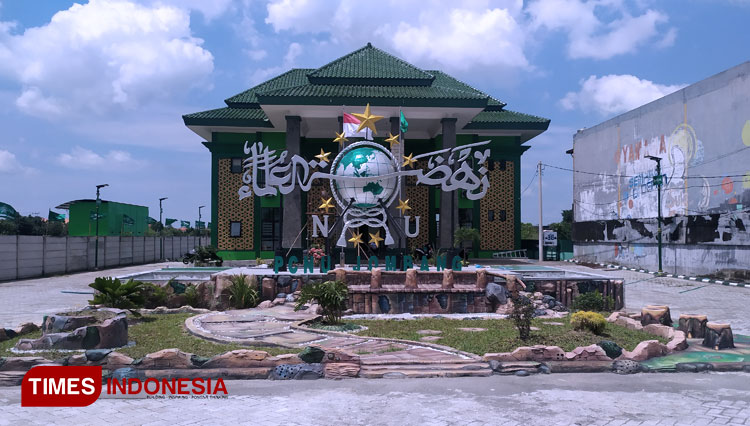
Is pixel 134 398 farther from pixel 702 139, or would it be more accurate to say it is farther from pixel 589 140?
pixel 589 140

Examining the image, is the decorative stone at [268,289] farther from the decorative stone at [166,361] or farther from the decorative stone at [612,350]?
the decorative stone at [612,350]

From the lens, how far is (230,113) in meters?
40.5

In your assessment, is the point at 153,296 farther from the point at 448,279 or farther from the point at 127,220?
the point at 127,220

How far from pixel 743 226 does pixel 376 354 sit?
28294 mm

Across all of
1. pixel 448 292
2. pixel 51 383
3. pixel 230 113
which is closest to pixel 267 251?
pixel 230 113

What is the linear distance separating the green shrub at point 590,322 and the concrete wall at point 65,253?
113 feet

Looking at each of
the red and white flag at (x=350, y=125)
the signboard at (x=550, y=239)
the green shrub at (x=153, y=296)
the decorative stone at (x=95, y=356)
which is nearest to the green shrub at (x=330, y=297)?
the decorative stone at (x=95, y=356)

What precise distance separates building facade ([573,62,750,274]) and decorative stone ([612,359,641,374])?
25.2 meters

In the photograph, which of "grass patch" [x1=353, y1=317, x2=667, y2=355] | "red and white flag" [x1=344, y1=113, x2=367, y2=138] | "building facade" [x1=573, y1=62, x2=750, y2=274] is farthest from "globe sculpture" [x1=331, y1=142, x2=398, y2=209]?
"building facade" [x1=573, y1=62, x2=750, y2=274]

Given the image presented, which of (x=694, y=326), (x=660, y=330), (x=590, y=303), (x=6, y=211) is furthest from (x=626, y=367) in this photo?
(x=6, y=211)

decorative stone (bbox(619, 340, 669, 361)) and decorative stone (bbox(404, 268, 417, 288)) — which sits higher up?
decorative stone (bbox(404, 268, 417, 288))

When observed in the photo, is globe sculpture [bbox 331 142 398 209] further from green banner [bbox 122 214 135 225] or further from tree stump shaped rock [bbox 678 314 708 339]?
green banner [bbox 122 214 135 225]

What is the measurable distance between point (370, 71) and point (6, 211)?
2363 inches

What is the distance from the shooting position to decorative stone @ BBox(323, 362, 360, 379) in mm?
10727
